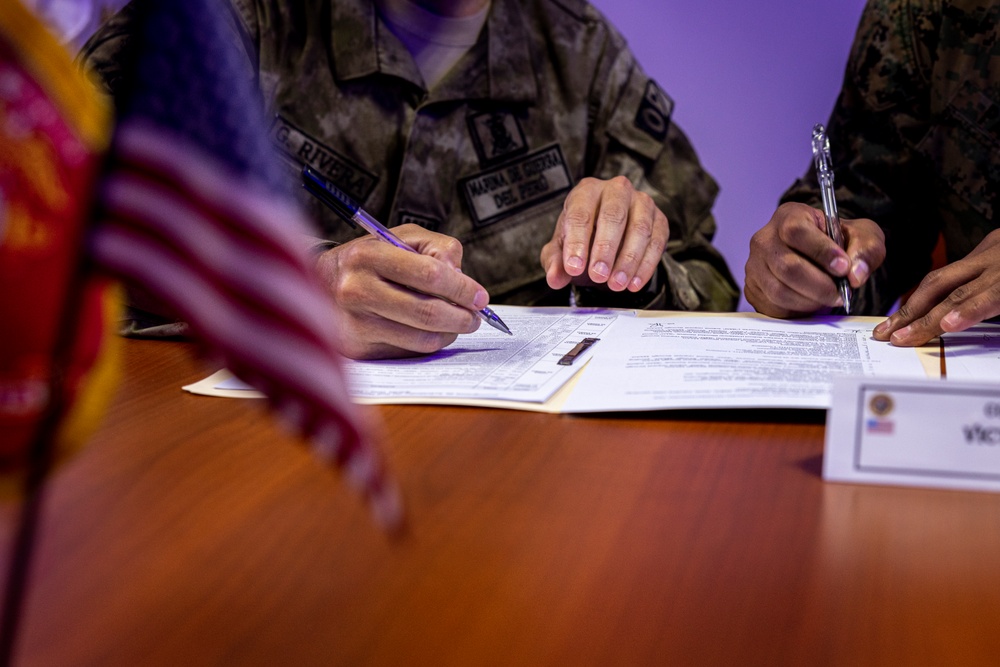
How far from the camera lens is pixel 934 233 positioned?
1.17 meters

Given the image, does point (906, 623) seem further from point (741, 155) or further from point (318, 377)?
point (741, 155)

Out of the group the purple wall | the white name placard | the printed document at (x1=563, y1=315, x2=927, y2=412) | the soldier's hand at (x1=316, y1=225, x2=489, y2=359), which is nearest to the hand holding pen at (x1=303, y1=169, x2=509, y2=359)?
the soldier's hand at (x1=316, y1=225, x2=489, y2=359)

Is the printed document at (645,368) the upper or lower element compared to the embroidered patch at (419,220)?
upper

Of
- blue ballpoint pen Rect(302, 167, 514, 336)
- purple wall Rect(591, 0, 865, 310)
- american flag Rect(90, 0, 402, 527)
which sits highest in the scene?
american flag Rect(90, 0, 402, 527)

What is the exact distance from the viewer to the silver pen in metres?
0.76

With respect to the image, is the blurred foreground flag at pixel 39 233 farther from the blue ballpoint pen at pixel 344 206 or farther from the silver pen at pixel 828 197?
the silver pen at pixel 828 197

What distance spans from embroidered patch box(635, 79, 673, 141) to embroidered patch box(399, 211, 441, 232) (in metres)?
0.32

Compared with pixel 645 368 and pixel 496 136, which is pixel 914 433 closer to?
pixel 645 368

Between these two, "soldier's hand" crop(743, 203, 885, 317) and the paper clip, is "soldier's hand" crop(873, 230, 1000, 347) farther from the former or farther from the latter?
the paper clip

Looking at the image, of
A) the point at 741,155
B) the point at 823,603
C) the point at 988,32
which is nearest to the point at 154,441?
the point at 823,603

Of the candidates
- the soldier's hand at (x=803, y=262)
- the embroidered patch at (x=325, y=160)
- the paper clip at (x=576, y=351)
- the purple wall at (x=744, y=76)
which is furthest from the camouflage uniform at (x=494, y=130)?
the purple wall at (x=744, y=76)

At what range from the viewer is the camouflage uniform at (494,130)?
1023 mm

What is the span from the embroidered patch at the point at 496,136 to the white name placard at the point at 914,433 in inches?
30.1

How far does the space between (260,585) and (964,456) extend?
1.03 feet
